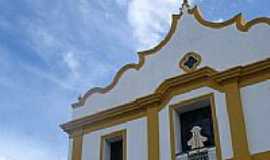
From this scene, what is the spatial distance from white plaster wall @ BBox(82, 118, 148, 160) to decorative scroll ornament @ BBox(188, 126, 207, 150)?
1.50 metres

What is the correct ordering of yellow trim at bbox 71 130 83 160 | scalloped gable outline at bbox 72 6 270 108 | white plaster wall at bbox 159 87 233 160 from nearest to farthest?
1. white plaster wall at bbox 159 87 233 160
2. scalloped gable outline at bbox 72 6 270 108
3. yellow trim at bbox 71 130 83 160

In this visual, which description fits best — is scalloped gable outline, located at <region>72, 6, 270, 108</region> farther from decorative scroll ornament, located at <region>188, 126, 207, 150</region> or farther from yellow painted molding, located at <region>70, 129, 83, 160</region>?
decorative scroll ornament, located at <region>188, 126, 207, 150</region>

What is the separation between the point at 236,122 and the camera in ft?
50.3

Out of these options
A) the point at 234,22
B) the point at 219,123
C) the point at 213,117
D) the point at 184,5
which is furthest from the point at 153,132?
the point at 184,5

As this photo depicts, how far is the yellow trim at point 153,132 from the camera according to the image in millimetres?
16281

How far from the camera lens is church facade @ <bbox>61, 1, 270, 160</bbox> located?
50.5ft

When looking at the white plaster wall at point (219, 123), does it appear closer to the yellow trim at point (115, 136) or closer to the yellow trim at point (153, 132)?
the yellow trim at point (153, 132)

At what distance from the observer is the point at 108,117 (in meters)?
18.2

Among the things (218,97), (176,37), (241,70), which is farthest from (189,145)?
(176,37)

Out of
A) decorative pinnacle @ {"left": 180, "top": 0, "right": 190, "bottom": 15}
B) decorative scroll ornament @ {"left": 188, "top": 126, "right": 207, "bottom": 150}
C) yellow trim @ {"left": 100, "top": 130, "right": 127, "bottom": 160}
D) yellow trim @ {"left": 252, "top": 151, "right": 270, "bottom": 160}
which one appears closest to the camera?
yellow trim @ {"left": 252, "top": 151, "right": 270, "bottom": 160}

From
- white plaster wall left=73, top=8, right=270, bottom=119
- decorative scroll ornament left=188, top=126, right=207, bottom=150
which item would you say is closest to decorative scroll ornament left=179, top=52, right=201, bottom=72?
white plaster wall left=73, top=8, right=270, bottom=119

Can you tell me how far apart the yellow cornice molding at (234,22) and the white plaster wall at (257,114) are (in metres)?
2.18

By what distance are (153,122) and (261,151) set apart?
3813 mm

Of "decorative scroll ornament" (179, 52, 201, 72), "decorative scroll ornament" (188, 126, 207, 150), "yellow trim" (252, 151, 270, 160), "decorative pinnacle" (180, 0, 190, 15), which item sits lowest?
"yellow trim" (252, 151, 270, 160)
